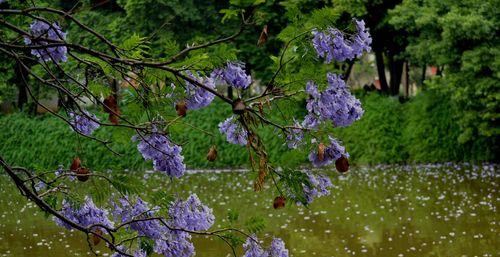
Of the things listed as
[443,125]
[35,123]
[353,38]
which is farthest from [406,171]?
[353,38]

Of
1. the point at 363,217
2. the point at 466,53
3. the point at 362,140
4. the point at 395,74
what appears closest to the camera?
the point at 363,217

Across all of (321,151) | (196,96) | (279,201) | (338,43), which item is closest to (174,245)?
(279,201)

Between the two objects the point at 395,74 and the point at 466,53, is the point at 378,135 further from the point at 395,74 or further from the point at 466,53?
the point at 395,74

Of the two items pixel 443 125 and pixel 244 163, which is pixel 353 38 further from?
pixel 244 163

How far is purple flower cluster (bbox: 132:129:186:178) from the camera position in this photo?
3662 mm

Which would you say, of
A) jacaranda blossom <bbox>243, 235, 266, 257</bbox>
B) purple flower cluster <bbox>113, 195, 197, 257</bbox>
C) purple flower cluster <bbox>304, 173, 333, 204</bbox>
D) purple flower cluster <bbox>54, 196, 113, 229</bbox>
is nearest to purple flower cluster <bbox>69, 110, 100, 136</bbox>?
purple flower cluster <bbox>54, 196, 113, 229</bbox>

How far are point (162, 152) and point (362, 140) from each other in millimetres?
20146

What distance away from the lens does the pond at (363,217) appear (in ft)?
38.4

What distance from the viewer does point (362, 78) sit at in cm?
5634

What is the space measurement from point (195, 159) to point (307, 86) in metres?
21.4

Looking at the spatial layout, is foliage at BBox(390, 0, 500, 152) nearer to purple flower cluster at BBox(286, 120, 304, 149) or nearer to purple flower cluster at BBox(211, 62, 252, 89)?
purple flower cluster at BBox(286, 120, 304, 149)

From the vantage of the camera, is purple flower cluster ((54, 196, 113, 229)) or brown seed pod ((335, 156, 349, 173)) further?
purple flower cluster ((54, 196, 113, 229))

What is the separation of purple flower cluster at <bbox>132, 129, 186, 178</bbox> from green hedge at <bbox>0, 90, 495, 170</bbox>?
1706 cm

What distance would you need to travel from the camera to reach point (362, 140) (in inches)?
924
